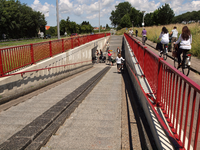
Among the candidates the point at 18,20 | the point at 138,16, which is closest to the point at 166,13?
the point at 138,16

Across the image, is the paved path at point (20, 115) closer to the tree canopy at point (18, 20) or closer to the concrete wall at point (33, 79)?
the concrete wall at point (33, 79)

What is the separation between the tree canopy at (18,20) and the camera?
5438cm

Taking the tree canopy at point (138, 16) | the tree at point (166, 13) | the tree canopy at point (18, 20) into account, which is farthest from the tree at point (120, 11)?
the tree canopy at point (18, 20)

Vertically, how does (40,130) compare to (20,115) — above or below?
above

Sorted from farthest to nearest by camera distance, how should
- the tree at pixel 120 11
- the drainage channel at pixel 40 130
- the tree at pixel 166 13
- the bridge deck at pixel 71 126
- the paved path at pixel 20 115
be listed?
the tree at pixel 120 11 < the tree at pixel 166 13 < the paved path at pixel 20 115 < the bridge deck at pixel 71 126 < the drainage channel at pixel 40 130

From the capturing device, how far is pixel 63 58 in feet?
45.9

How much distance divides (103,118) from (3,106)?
3.42 metres

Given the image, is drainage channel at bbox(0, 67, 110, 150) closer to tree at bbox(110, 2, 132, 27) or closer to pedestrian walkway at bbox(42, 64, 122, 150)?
pedestrian walkway at bbox(42, 64, 122, 150)

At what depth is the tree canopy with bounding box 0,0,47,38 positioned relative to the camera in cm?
5438

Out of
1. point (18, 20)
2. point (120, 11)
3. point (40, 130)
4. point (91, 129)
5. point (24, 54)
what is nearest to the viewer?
point (40, 130)

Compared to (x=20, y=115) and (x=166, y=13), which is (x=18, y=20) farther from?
(x=20, y=115)

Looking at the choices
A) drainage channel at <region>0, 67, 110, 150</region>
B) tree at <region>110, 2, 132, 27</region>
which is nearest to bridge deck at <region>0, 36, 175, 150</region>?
drainage channel at <region>0, 67, 110, 150</region>

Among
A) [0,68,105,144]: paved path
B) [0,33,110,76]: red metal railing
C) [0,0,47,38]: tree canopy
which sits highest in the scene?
[0,0,47,38]: tree canopy

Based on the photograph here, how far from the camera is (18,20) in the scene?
197 feet
